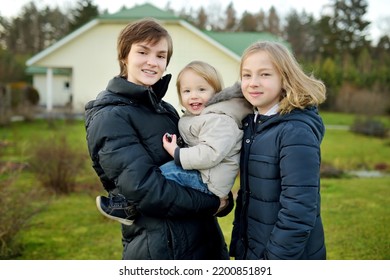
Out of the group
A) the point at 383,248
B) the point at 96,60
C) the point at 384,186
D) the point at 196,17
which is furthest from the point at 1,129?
the point at 383,248

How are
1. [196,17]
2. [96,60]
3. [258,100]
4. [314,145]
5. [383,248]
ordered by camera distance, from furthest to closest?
[196,17], [96,60], [383,248], [258,100], [314,145]

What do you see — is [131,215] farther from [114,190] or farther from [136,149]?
[136,149]

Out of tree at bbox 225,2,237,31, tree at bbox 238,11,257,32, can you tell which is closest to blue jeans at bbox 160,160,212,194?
tree at bbox 225,2,237,31

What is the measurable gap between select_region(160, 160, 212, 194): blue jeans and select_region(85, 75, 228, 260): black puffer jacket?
32 mm

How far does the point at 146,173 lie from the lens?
1730 mm

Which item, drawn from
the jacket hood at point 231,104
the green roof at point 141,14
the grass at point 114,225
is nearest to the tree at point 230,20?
the green roof at point 141,14

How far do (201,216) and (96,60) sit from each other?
1060 cm

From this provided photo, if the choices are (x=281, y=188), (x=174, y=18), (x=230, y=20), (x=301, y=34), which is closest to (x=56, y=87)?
(x=230, y=20)

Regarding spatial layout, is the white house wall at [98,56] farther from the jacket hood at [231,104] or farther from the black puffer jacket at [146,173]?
the black puffer jacket at [146,173]

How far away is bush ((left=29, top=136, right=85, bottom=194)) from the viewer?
6.10 m

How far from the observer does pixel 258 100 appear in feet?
6.04

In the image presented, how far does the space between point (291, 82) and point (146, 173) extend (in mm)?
691

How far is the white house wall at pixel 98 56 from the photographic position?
34.8ft

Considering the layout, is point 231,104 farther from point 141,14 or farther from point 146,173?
point 141,14
